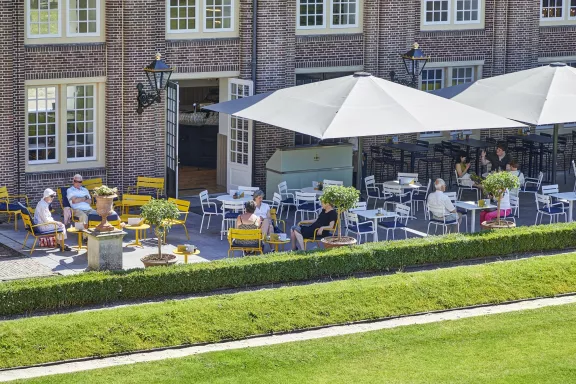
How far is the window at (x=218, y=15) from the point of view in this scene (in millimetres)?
28453

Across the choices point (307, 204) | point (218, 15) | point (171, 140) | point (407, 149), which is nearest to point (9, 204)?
point (171, 140)

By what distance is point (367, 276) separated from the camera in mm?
22047

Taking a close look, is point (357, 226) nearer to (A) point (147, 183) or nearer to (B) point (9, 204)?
(A) point (147, 183)

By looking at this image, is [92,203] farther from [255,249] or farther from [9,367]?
[9,367]

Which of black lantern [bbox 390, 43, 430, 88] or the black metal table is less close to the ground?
black lantern [bbox 390, 43, 430, 88]

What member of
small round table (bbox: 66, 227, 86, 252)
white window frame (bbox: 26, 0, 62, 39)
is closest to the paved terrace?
small round table (bbox: 66, 227, 86, 252)

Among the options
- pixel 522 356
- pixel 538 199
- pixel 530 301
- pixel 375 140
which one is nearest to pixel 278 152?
pixel 375 140

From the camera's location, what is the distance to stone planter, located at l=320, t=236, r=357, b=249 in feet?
74.1

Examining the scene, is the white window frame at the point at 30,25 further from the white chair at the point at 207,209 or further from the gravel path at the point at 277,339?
the gravel path at the point at 277,339

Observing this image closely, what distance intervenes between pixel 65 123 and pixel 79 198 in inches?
98.4

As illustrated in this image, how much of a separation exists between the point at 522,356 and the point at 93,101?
12.5 metres

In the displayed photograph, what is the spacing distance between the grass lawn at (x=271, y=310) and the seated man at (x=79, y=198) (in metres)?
5.64

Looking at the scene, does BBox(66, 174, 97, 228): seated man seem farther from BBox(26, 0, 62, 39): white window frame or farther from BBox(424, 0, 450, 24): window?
BBox(424, 0, 450, 24): window

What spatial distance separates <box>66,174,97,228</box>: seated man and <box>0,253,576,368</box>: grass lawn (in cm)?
564
